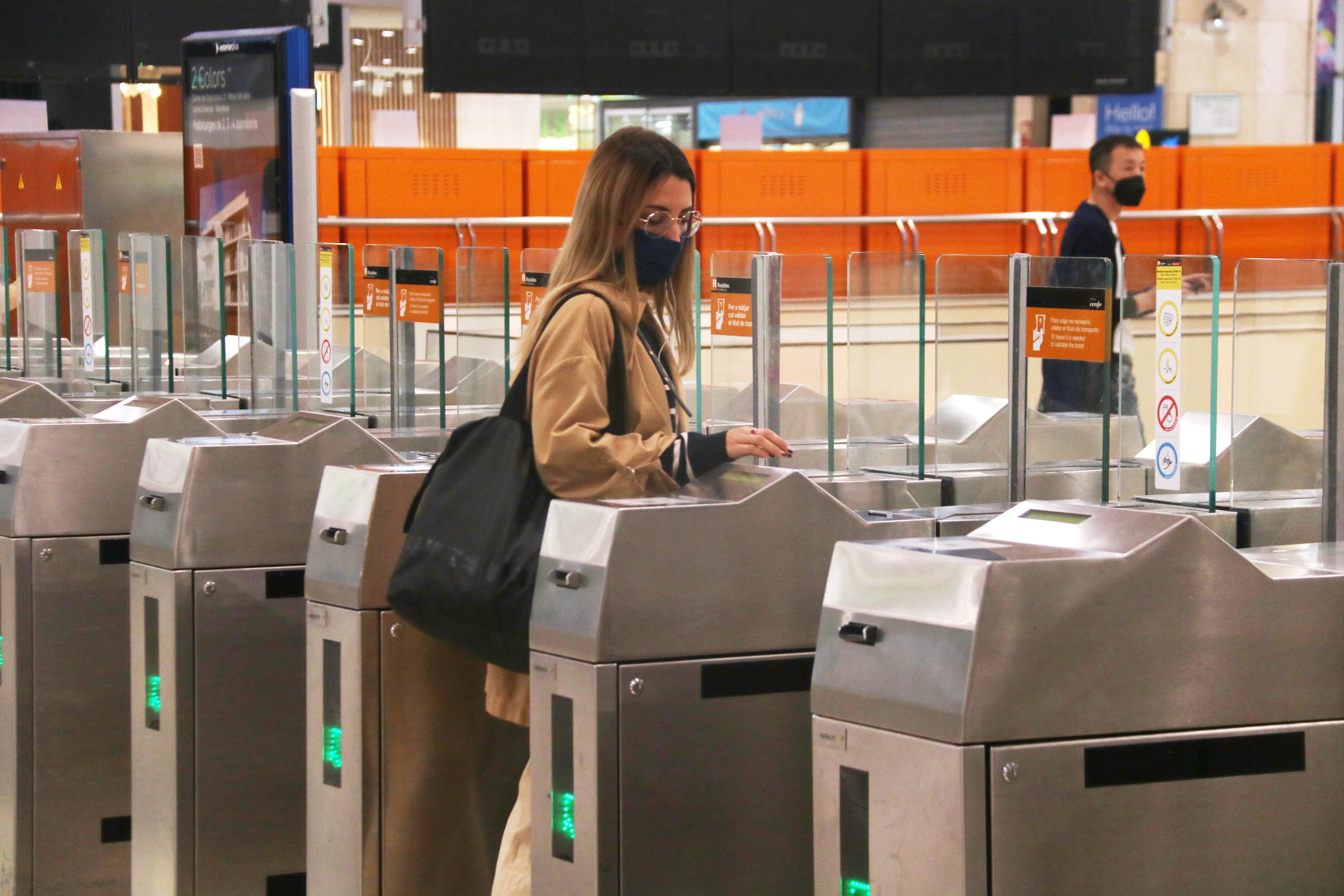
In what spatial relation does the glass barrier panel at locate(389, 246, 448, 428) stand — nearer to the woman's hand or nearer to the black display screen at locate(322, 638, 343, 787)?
Result: the black display screen at locate(322, 638, 343, 787)

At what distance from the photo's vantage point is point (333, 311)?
167 inches

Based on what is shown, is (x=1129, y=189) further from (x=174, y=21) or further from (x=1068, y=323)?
(x=174, y=21)

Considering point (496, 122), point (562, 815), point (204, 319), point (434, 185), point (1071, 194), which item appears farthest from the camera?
point (496, 122)

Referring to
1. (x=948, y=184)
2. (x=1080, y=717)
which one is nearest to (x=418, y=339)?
(x=1080, y=717)

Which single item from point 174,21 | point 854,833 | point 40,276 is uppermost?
point 174,21

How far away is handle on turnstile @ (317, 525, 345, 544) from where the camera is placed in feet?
10.3

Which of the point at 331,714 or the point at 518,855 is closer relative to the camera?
the point at 518,855

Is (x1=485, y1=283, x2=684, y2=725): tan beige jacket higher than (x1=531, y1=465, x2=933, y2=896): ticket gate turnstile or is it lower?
higher

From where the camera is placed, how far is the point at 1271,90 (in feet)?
44.6

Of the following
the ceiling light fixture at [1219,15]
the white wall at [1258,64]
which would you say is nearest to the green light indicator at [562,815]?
the white wall at [1258,64]

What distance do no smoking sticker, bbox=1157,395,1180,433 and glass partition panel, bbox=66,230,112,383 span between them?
3236mm

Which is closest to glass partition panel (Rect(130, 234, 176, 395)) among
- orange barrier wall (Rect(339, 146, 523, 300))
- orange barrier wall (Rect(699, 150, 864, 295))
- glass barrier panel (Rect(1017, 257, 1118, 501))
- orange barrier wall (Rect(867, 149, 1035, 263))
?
glass barrier panel (Rect(1017, 257, 1118, 501))

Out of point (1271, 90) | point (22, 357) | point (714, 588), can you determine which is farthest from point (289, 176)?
point (1271, 90)

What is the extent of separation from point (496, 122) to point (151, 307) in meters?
11.2
